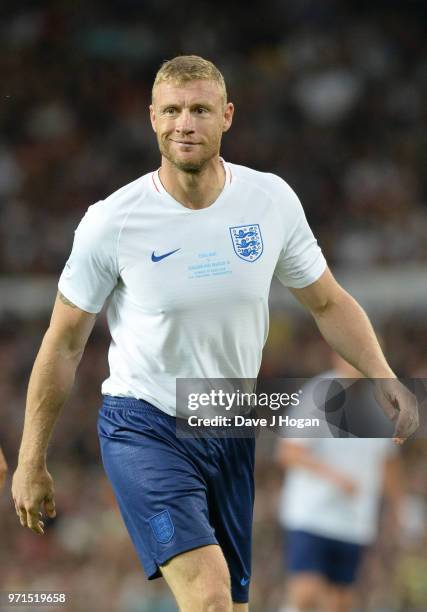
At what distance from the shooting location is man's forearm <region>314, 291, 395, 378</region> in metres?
5.52

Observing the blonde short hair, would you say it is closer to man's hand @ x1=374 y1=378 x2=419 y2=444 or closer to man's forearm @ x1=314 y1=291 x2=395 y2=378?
man's forearm @ x1=314 y1=291 x2=395 y2=378

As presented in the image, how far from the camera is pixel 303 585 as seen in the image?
8719mm

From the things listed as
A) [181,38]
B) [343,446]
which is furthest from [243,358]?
[181,38]

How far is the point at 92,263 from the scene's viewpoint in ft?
17.0

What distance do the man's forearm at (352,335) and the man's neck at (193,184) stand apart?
0.75 meters

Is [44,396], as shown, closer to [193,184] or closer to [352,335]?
[193,184]

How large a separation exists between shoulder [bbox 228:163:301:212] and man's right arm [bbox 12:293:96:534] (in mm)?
853

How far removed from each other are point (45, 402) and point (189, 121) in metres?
1.23

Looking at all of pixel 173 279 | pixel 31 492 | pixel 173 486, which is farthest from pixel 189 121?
pixel 31 492

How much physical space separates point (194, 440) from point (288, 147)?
37.1 ft

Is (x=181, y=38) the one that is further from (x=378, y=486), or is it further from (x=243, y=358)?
(x=243, y=358)

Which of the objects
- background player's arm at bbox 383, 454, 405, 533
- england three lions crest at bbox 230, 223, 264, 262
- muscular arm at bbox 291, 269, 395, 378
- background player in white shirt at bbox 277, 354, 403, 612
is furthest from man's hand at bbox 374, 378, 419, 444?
background player's arm at bbox 383, 454, 405, 533

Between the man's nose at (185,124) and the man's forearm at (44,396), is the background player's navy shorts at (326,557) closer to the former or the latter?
the man's forearm at (44,396)

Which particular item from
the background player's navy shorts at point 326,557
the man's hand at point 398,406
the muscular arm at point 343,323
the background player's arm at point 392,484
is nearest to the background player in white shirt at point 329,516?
the background player's navy shorts at point 326,557
